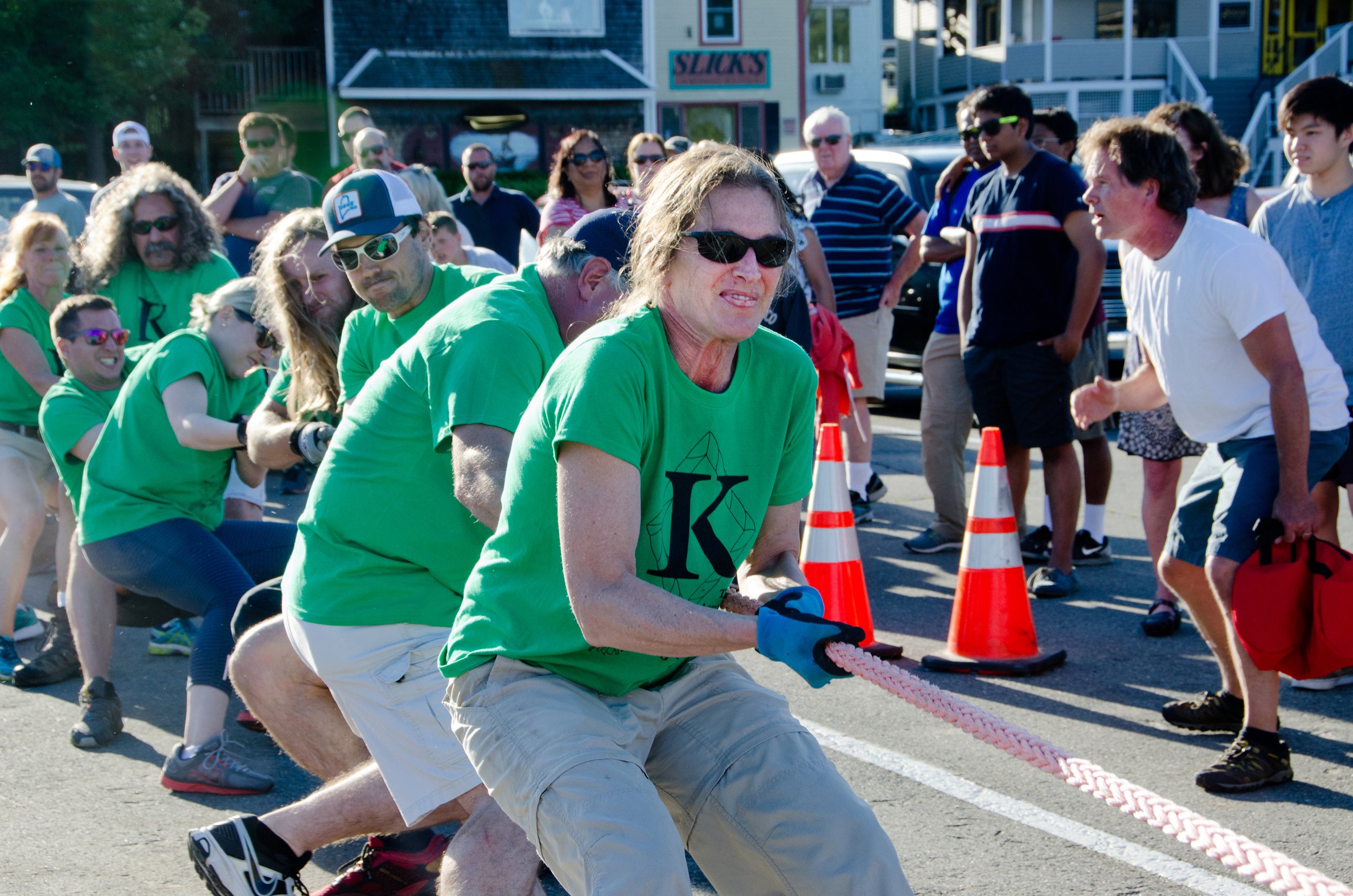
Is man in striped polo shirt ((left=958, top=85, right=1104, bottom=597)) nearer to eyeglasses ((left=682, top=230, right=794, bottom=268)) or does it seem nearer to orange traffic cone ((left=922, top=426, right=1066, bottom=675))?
orange traffic cone ((left=922, top=426, right=1066, bottom=675))

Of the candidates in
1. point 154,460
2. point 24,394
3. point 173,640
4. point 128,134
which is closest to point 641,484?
point 154,460

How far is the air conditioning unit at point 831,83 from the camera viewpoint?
1465 inches

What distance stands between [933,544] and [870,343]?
1774 mm

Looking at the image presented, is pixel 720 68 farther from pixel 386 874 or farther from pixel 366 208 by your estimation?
pixel 386 874

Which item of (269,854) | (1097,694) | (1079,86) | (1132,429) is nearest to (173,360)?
(269,854)

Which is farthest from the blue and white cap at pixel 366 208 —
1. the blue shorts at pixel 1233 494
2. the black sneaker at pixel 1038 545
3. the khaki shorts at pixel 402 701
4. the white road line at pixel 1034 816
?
the black sneaker at pixel 1038 545

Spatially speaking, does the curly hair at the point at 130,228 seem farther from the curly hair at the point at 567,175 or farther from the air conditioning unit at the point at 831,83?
the air conditioning unit at the point at 831,83

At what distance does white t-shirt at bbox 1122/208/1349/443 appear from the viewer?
3.94 metres

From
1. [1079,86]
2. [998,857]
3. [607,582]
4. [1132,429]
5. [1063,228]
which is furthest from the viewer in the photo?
[1079,86]

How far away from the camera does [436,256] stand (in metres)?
6.93

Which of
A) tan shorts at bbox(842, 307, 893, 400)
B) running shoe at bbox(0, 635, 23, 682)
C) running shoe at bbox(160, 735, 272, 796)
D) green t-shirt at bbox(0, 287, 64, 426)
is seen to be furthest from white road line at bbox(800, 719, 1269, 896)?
tan shorts at bbox(842, 307, 893, 400)

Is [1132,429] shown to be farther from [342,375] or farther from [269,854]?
[269,854]

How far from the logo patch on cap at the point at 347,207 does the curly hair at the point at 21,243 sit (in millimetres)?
3294

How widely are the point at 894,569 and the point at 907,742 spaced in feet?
7.72
